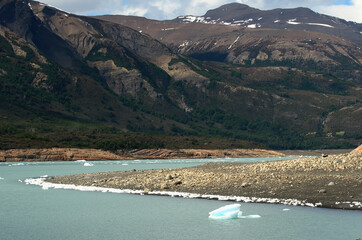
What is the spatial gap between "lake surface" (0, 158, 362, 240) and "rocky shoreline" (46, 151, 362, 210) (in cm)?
208

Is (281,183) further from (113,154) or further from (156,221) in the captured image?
(113,154)

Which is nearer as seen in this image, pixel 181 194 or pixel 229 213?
pixel 229 213

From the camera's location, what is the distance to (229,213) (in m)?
35.1

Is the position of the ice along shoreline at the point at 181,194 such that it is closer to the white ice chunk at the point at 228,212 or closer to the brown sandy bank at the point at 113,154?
the white ice chunk at the point at 228,212

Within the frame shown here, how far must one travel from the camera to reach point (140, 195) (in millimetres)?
47406

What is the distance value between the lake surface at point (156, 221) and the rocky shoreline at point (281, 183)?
208 centimetres

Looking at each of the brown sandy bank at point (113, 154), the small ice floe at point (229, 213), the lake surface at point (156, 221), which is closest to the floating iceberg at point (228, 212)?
the small ice floe at point (229, 213)

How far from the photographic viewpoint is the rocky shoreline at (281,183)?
4016 cm

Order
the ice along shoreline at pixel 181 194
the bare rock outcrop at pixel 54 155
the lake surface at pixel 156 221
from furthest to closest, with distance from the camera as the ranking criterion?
the bare rock outcrop at pixel 54 155 → the ice along shoreline at pixel 181 194 → the lake surface at pixel 156 221

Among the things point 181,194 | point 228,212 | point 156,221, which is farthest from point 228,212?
point 181,194

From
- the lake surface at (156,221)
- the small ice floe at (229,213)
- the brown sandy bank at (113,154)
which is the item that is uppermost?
the small ice floe at (229,213)

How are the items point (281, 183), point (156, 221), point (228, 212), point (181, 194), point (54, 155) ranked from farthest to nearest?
point (54, 155)
point (181, 194)
point (281, 183)
point (156, 221)
point (228, 212)

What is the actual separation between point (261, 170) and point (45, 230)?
2614 centimetres

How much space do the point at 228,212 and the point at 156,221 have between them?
15.8 feet
